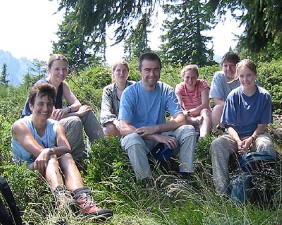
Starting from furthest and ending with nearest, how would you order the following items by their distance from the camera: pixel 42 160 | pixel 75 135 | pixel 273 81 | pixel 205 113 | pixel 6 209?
pixel 273 81, pixel 205 113, pixel 75 135, pixel 42 160, pixel 6 209

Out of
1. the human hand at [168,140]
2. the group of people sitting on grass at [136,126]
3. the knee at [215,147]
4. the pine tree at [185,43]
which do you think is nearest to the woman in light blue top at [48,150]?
the group of people sitting on grass at [136,126]

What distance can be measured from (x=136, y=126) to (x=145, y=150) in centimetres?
51

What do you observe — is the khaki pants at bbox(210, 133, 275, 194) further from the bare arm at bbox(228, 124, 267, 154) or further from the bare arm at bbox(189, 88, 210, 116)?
the bare arm at bbox(189, 88, 210, 116)

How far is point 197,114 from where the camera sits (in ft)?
18.8

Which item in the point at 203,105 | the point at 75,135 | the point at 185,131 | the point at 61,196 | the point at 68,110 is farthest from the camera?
the point at 203,105

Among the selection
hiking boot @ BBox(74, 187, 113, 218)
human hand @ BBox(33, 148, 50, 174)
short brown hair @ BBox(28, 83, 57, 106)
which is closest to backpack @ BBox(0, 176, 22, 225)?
hiking boot @ BBox(74, 187, 113, 218)

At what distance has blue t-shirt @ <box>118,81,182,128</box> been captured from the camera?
15.5 ft

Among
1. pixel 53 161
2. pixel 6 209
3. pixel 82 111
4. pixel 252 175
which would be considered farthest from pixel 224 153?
pixel 6 209

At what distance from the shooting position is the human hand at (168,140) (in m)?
4.33

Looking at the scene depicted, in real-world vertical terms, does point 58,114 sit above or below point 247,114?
above

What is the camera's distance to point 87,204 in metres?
3.68

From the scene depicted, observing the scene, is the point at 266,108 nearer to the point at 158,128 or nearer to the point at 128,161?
the point at 158,128

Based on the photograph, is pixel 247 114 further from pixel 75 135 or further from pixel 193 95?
pixel 75 135

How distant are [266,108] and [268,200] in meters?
1.07
